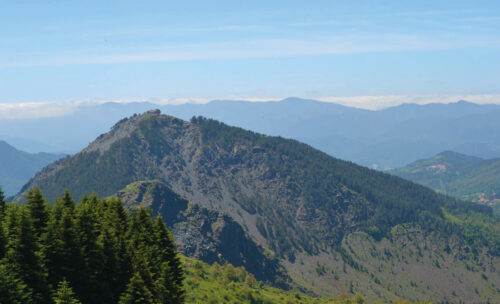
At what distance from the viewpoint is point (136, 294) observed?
53594 millimetres

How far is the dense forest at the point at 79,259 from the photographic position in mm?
49109

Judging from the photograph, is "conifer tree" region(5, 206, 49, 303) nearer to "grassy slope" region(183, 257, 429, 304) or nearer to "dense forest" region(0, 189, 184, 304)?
"dense forest" region(0, 189, 184, 304)

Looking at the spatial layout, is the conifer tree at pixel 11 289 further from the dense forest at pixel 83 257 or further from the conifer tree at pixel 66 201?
the conifer tree at pixel 66 201

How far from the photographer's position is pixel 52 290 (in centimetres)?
5066

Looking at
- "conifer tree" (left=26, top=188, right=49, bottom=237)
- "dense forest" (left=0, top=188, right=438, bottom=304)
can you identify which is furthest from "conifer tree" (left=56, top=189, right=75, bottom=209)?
"conifer tree" (left=26, top=188, right=49, bottom=237)

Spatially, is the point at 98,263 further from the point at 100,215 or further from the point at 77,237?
the point at 100,215

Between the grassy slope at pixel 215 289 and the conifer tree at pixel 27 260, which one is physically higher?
the conifer tree at pixel 27 260

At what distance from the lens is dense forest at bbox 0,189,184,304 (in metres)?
49.1

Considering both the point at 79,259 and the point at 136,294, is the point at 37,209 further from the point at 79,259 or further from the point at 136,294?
the point at 136,294

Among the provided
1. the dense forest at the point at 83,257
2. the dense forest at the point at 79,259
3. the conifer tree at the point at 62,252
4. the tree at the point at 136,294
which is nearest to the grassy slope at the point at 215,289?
the dense forest at the point at 83,257

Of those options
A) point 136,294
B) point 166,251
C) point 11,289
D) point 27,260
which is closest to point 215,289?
point 166,251

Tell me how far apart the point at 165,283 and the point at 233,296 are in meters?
106

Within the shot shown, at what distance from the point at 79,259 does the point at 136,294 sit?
9.06 m

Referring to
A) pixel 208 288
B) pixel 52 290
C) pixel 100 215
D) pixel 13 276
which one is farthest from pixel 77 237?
pixel 208 288
